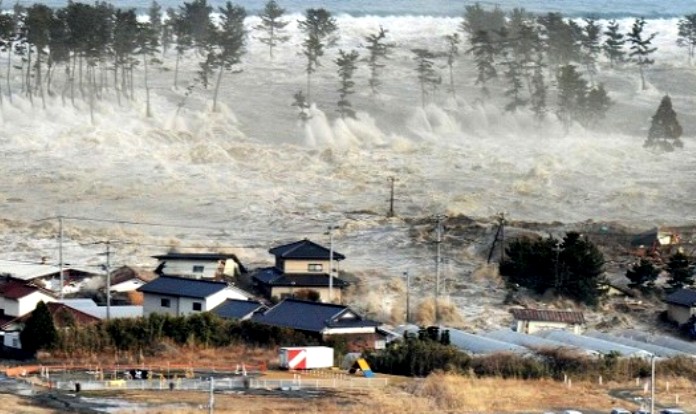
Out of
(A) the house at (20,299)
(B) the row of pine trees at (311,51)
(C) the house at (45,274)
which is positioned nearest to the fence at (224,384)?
(A) the house at (20,299)

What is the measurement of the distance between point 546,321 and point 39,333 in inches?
448

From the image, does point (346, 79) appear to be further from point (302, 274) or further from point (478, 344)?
point (478, 344)

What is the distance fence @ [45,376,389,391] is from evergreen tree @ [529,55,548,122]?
48.0 m

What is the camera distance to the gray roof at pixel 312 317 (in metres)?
35.8

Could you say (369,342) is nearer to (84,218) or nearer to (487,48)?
(84,218)

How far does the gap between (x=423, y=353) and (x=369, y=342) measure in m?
3.15

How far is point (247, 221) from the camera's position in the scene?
172ft

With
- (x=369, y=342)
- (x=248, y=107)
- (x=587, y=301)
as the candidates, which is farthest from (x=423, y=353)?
(x=248, y=107)

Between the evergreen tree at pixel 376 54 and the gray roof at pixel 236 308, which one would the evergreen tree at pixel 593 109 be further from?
the gray roof at pixel 236 308

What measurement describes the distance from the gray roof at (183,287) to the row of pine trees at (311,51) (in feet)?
111

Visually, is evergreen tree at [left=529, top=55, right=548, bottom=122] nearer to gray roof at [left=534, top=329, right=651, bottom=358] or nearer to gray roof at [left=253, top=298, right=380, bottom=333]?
gray roof at [left=534, top=329, right=651, bottom=358]

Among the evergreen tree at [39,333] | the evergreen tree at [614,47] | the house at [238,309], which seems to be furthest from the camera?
the evergreen tree at [614,47]

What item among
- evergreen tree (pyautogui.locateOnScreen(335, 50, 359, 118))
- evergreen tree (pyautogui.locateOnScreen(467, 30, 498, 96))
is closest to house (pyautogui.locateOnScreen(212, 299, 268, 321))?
evergreen tree (pyautogui.locateOnScreen(335, 50, 359, 118))

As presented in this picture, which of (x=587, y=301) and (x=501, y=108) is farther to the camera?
(x=501, y=108)
